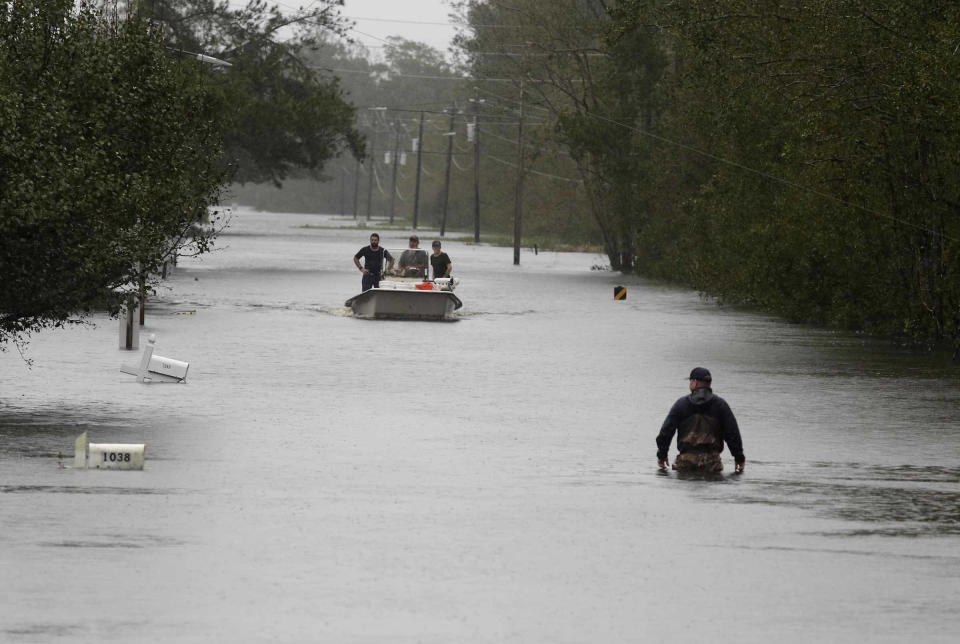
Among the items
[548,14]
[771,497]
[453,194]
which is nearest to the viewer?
[771,497]

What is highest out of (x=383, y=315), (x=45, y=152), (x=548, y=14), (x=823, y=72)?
(x=548, y=14)

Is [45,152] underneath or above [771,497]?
above

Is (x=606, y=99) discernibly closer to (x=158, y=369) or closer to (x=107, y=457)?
(x=158, y=369)

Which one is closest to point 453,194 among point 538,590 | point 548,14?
point 548,14

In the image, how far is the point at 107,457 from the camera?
14.9 meters

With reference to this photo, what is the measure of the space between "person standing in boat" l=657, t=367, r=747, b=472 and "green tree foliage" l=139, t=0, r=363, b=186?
50164 millimetres

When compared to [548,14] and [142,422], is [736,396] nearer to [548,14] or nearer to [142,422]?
[142,422]

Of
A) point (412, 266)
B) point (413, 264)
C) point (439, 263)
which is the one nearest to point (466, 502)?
point (439, 263)

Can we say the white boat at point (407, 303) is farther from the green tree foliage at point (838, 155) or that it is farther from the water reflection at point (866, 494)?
the water reflection at point (866, 494)

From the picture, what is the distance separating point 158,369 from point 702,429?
9.28 metres

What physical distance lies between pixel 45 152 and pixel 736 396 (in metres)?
9.40

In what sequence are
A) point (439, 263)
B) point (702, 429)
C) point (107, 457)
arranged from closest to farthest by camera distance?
point (107, 457)
point (702, 429)
point (439, 263)

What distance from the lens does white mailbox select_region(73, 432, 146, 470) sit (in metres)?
14.9

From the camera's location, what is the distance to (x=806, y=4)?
30.3 metres
